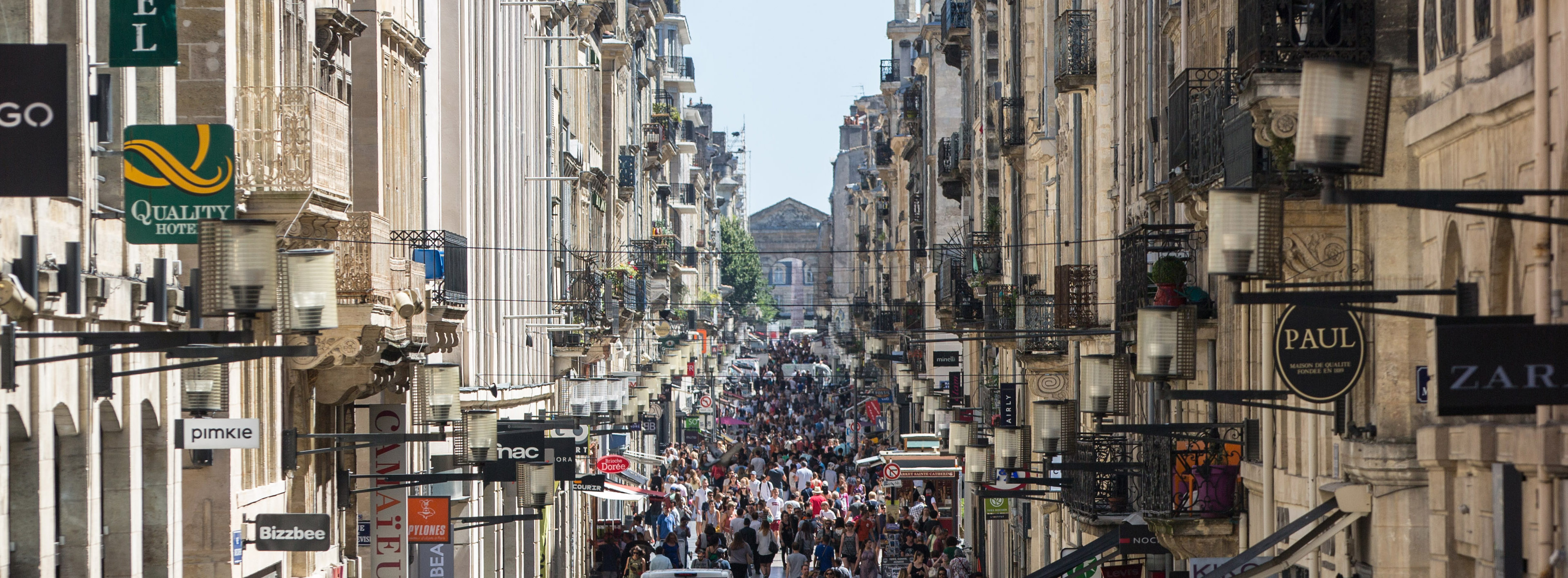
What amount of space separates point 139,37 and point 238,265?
4.65m

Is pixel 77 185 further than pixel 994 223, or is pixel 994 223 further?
pixel 994 223

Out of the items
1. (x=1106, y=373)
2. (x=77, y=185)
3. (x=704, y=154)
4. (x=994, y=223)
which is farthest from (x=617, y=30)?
(x=704, y=154)

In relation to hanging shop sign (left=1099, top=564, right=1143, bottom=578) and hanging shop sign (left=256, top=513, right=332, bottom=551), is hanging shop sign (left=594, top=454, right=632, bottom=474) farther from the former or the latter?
hanging shop sign (left=256, top=513, right=332, bottom=551)

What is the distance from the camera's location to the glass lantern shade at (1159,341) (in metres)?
17.4

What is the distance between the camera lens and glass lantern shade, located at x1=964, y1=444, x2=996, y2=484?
111 feet

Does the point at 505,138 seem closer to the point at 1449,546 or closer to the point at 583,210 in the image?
the point at 583,210

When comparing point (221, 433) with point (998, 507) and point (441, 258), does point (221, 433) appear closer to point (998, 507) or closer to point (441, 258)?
point (441, 258)

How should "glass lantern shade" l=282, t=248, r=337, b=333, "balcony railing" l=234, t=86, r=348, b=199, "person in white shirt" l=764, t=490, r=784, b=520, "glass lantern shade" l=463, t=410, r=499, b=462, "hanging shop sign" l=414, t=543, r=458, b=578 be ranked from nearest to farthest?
"glass lantern shade" l=282, t=248, r=337, b=333, "balcony railing" l=234, t=86, r=348, b=199, "glass lantern shade" l=463, t=410, r=499, b=462, "hanging shop sign" l=414, t=543, r=458, b=578, "person in white shirt" l=764, t=490, r=784, b=520

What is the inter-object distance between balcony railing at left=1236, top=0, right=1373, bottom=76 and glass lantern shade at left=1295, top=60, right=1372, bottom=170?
605 cm

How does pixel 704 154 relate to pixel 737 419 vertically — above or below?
above

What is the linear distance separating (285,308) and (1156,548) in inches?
392

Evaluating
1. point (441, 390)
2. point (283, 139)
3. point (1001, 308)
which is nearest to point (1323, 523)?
point (283, 139)

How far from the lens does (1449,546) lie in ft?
41.5

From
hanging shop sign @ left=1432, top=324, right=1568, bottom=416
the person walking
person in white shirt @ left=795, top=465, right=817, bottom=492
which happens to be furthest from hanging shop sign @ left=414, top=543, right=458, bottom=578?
hanging shop sign @ left=1432, top=324, right=1568, bottom=416
